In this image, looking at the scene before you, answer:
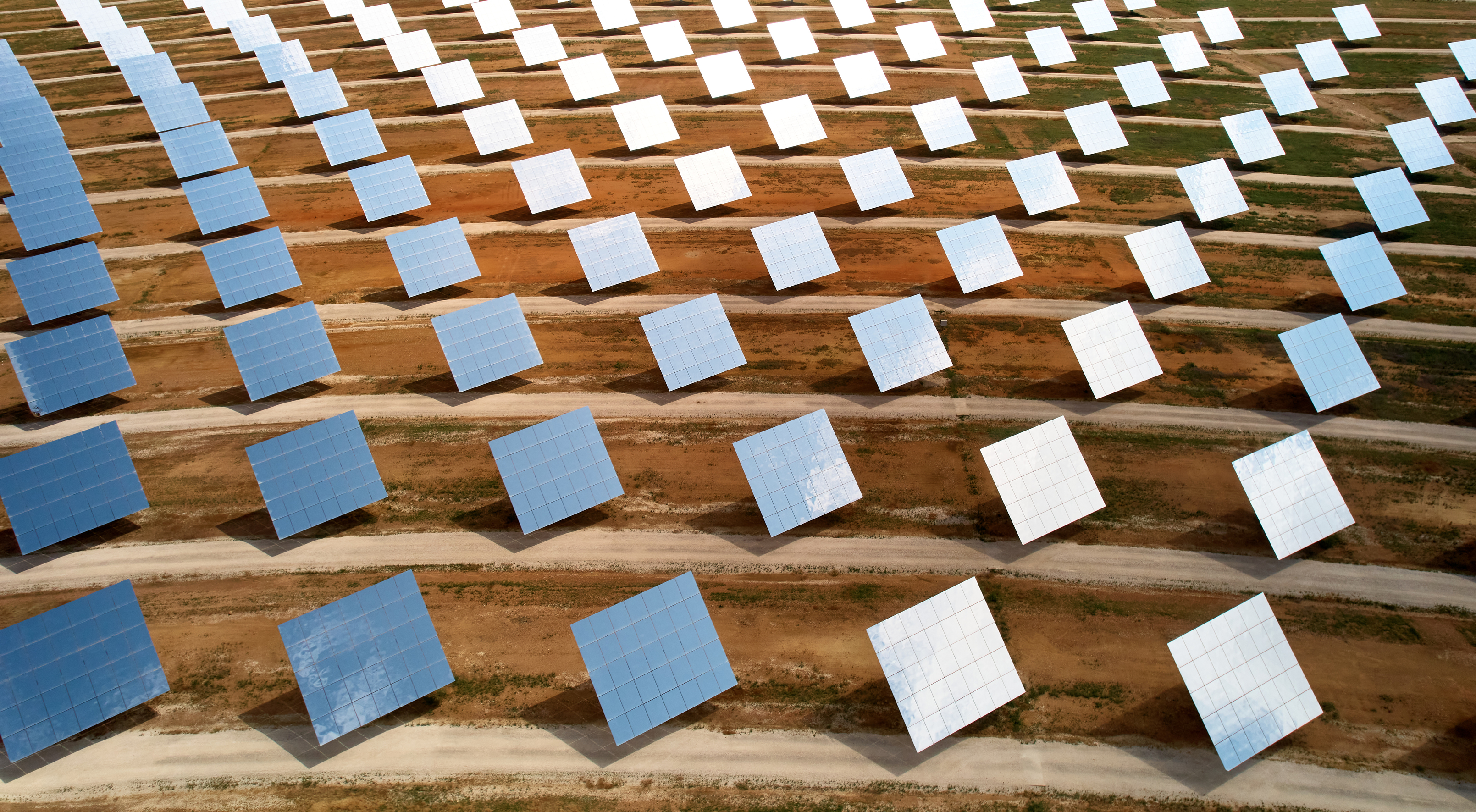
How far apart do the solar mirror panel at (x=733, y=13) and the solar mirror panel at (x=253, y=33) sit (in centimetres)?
3086

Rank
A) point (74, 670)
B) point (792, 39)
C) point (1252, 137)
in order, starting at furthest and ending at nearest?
point (792, 39) < point (1252, 137) < point (74, 670)

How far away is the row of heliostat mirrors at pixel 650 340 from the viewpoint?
23172 mm

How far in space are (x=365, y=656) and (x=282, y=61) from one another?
148 ft

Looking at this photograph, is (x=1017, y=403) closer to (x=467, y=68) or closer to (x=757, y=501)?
(x=757, y=501)

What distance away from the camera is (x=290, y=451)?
28.2 metres

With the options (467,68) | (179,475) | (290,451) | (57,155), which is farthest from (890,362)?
(57,155)

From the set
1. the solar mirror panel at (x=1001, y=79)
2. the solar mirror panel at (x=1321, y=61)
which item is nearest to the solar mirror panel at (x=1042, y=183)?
the solar mirror panel at (x=1001, y=79)

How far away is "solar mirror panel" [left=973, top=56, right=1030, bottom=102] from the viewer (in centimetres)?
4975

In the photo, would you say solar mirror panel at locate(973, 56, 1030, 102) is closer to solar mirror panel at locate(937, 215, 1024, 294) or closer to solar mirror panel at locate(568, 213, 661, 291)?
solar mirror panel at locate(937, 215, 1024, 294)

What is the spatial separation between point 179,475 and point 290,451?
5.88 metres

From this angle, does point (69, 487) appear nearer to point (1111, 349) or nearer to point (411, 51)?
point (411, 51)

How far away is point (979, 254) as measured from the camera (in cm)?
3681

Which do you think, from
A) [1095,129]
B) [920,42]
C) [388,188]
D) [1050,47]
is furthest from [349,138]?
[1050,47]

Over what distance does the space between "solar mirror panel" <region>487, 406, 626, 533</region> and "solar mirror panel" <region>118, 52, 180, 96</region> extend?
39322 mm
